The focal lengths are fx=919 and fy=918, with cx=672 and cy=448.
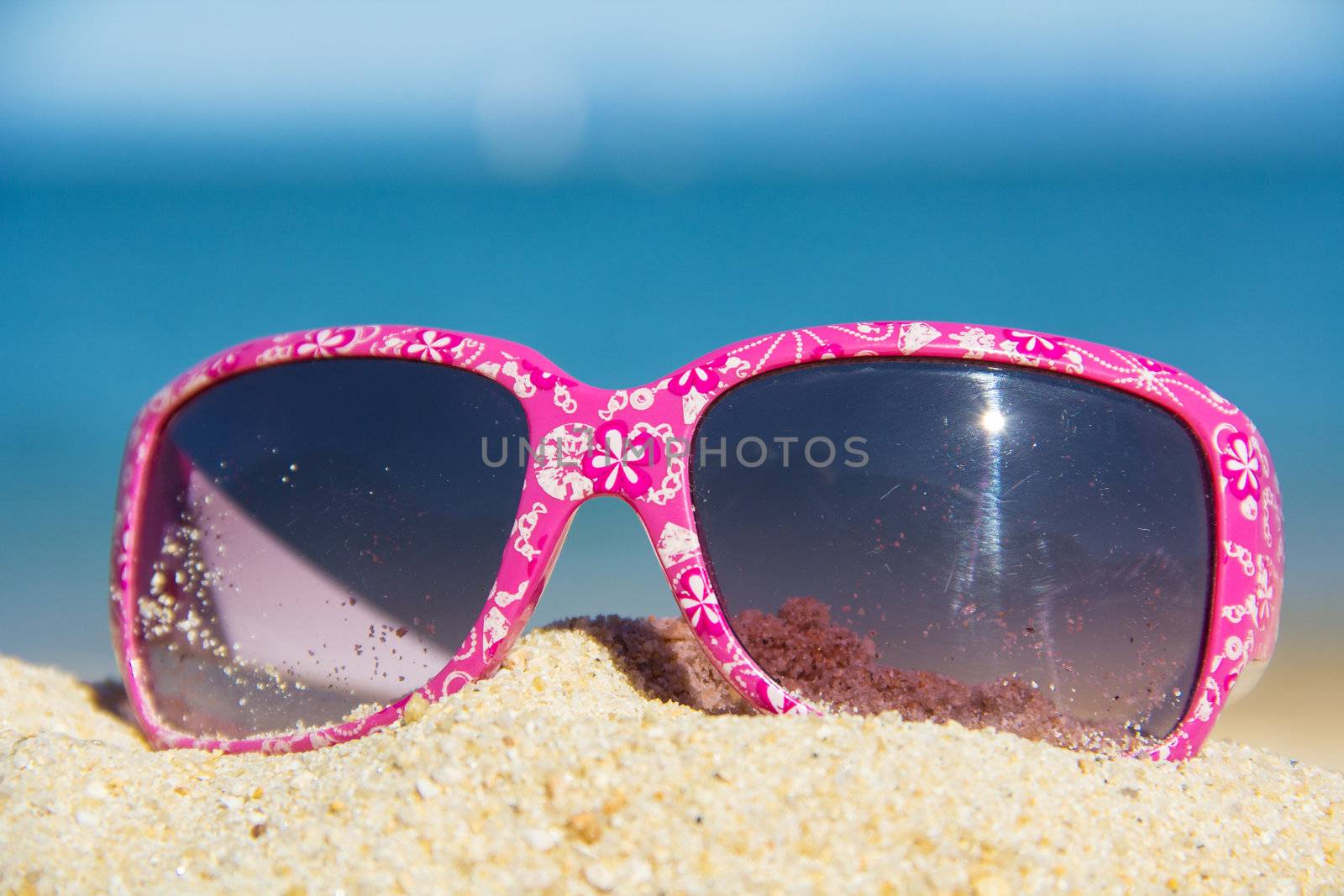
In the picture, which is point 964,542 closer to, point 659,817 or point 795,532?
point 795,532

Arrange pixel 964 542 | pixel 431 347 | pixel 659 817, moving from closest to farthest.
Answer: pixel 659 817 < pixel 964 542 < pixel 431 347

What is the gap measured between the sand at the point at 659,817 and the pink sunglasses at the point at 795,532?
0.17 meters

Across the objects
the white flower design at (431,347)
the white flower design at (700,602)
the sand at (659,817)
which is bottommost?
the sand at (659,817)

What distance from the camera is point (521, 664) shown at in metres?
1.19

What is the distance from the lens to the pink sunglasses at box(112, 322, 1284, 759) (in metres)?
1.08

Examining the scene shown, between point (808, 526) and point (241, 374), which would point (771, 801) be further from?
point (241, 374)

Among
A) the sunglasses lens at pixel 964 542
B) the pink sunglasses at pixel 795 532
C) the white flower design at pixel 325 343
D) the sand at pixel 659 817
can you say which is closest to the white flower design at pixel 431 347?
the pink sunglasses at pixel 795 532

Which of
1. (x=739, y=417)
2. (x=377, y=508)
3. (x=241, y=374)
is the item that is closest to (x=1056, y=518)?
(x=739, y=417)

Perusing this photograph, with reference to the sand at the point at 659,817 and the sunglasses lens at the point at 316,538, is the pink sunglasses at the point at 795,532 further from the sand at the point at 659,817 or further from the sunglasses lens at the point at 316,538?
the sand at the point at 659,817

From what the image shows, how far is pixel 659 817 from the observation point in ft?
2.33

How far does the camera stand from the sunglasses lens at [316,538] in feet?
4.07

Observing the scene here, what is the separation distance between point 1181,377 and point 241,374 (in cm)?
130

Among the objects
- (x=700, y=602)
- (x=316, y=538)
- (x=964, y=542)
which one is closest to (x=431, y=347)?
(x=316, y=538)

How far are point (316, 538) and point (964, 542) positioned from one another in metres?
0.89
